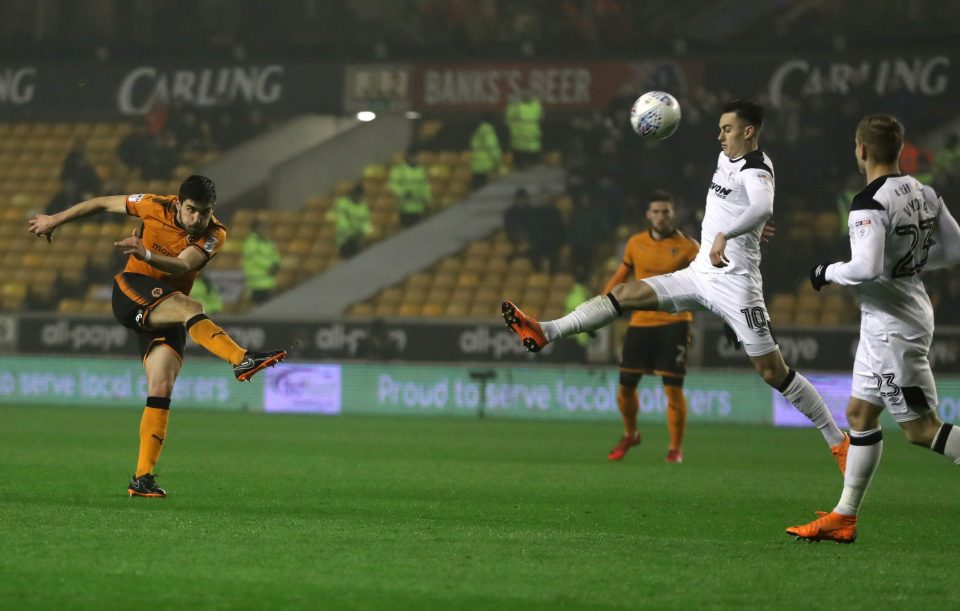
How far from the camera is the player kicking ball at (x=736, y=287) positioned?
25.4 feet

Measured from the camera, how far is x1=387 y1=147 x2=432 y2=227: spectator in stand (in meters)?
23.6

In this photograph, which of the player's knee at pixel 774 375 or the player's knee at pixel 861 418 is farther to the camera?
the player's knee at pixel 774 375

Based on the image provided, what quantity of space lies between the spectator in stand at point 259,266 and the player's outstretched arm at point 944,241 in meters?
17.1

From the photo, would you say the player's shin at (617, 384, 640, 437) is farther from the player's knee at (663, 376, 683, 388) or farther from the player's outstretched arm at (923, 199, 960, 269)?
the player's outstretched arm at (923, 199, 960, 269)

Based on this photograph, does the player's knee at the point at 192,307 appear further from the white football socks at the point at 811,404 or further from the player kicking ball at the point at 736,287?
the white football socks at the point at 811,404

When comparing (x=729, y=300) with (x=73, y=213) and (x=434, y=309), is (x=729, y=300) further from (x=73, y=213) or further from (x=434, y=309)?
(x=434, y=309)

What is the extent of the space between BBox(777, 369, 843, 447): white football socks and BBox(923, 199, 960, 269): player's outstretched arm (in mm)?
1526

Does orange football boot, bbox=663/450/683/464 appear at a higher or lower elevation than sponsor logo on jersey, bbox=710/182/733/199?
lower

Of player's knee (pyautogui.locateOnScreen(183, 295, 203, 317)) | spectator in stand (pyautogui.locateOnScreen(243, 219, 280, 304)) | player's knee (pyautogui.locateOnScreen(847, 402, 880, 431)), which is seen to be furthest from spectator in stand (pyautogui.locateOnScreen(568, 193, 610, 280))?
player's knee (pyautogui.locateOnScreen(847, 402, 880, 431))

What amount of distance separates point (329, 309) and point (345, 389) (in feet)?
12.6

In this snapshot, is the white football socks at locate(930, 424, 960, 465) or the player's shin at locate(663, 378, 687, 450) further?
the player's shin at locate(663, 378, 687, 450)

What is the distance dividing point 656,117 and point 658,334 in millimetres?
3734

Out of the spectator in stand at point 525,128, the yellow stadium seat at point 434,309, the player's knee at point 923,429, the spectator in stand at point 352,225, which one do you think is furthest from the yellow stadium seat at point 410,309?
the player's knee at point 923,429

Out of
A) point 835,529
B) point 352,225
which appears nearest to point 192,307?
point 835,529
